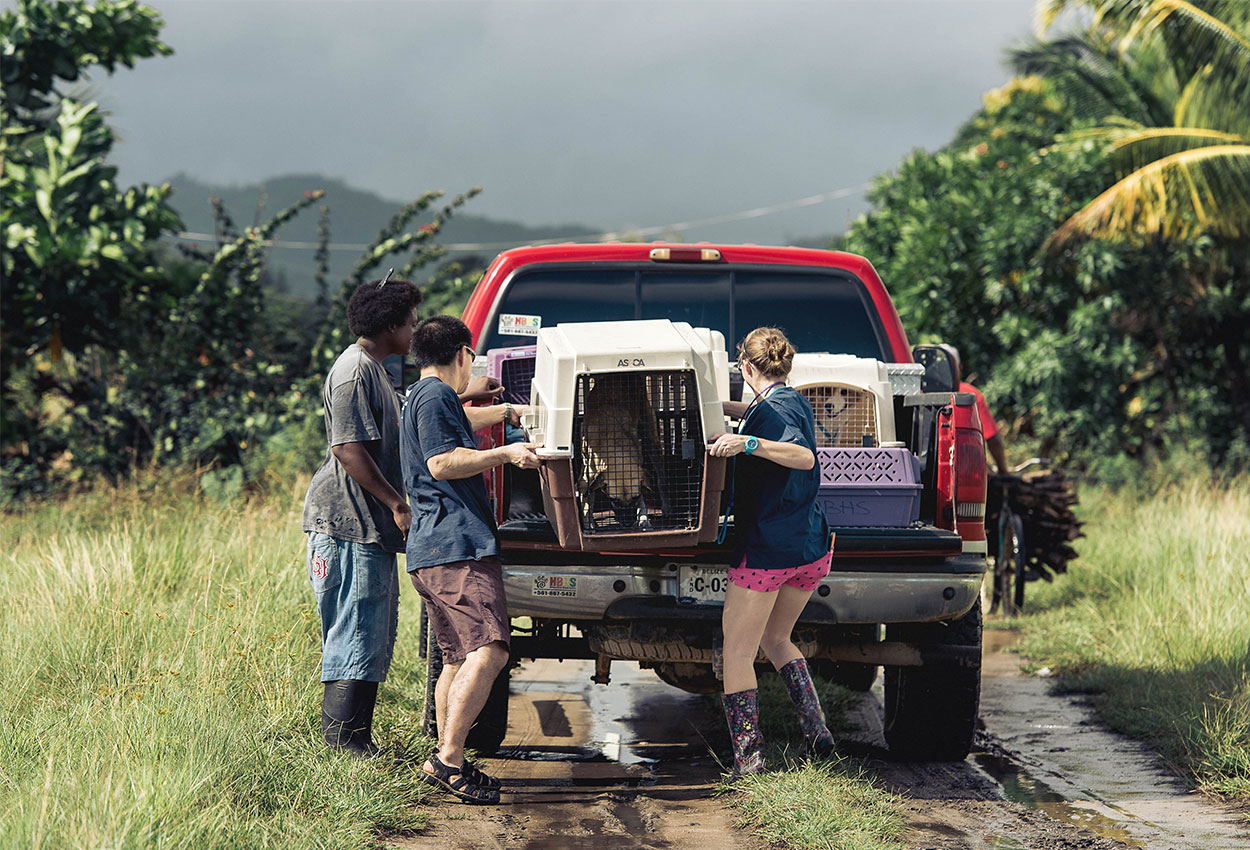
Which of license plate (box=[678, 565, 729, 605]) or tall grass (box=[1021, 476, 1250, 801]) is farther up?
license plate (box=[678, 565, 729, 605])

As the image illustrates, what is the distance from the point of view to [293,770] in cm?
439

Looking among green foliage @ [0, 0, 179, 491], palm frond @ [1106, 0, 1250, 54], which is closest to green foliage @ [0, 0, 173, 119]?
green foliage @ [0, 0, 179, 491]

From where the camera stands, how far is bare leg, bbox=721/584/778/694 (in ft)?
15.4

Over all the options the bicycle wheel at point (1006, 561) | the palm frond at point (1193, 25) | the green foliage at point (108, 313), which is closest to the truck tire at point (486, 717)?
the bicycle wheel at point (1006, 561)

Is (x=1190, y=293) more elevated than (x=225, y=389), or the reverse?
(x=1190, y=293)

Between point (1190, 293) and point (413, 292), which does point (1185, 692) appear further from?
point (1190, 293)

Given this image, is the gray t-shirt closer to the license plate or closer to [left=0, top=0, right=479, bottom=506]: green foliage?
the license plate

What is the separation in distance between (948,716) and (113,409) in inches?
346

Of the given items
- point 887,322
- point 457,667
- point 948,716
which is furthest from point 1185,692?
point 457,667

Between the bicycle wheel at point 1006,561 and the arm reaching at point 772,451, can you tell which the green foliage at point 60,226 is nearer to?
the bicycle wheel at point 1006,561

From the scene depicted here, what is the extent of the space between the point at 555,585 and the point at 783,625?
2.98 feet

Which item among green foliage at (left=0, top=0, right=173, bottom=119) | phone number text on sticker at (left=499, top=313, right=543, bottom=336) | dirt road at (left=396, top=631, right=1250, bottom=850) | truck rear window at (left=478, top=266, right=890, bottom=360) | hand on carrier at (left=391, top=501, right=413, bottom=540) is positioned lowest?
dirt road at (left=396, top=631, right=1250, bottom=850)

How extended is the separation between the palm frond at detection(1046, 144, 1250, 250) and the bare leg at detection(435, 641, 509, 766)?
35.3ft

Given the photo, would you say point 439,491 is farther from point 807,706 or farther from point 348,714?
point 807,706
